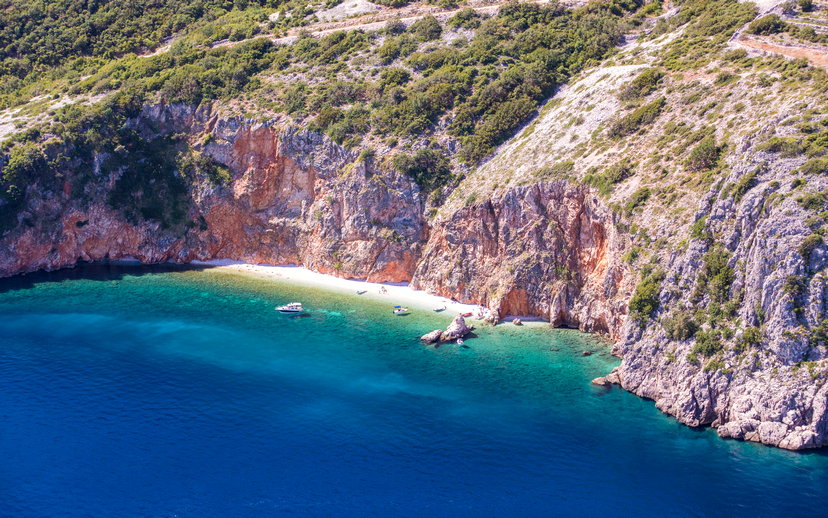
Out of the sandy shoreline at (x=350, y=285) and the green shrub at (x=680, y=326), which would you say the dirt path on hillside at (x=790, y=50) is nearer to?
the green shrub at (x=680, y=326)

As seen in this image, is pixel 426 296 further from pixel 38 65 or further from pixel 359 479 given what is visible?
pixel 38 65

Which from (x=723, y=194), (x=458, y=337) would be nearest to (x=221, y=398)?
(x=458, y=337)

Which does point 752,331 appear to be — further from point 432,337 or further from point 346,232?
point 346,232

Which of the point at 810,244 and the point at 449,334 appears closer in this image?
the point at 810,244

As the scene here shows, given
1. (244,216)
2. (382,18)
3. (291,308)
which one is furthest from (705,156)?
(382,18)

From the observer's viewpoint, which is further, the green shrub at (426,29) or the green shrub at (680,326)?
the green shrub at (426,29)

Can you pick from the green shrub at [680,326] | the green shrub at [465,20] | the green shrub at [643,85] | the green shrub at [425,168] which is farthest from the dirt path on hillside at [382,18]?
the green shrub at [680,326]
